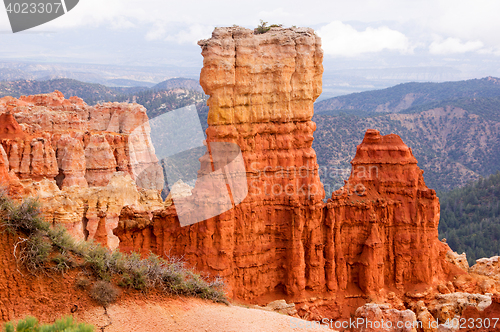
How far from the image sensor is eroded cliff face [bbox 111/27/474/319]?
18766mm

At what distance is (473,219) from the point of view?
62.7 meters

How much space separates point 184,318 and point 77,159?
121 ft

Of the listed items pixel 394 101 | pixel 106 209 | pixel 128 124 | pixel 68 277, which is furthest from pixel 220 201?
pixel 394 101

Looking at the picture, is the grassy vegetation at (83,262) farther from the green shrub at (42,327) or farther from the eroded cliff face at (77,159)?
the eroded cliff face at (77,159)

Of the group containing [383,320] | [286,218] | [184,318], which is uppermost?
[286,218]

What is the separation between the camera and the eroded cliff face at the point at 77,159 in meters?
30.9

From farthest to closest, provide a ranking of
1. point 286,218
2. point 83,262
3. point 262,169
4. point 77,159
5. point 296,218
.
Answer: point 77,159 → point 286,218 → point 296,218 → point 262,169 → point 83,262

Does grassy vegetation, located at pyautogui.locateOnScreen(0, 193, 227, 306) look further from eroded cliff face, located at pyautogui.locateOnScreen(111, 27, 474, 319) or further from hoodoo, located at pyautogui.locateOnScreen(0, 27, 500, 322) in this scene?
hoodoo, located at pyautogui.locateOnScreen(0, 27, 500, 322)

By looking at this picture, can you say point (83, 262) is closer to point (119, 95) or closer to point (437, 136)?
point (437, 136)

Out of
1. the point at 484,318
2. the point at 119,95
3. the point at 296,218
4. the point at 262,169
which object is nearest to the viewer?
the point at 484,318

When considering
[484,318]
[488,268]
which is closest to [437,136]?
[488,268]

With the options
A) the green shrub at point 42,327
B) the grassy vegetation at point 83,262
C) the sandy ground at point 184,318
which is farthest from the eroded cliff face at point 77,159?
the green shrub at point 42,327

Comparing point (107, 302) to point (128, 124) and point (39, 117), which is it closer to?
point (39, 117)

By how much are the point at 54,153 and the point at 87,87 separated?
104 metres
